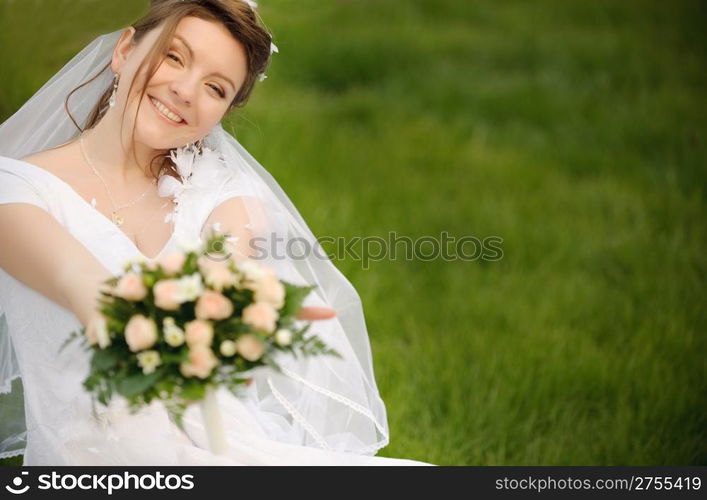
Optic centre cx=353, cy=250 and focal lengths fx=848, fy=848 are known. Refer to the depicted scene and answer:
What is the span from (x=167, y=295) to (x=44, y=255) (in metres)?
0.59

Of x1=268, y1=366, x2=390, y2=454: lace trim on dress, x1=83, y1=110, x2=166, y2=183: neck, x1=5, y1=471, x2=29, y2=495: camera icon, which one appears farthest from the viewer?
x1=268, y1=366, x2=390, y2=454: lace trim on dress

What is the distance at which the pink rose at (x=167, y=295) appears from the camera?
158 cm

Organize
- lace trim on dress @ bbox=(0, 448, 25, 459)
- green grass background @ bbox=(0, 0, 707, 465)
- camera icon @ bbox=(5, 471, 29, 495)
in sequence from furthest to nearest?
green grass background @ bbox=(0, 0, 707, 465), lace trim on dress @ bbox=(0, 448, 25, 459), camera icon @ bbox=(5, 471, 29, 495)

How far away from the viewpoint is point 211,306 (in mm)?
1577

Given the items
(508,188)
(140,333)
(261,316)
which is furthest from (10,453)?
(508,188)

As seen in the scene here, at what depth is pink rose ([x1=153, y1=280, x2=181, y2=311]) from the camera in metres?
1.58

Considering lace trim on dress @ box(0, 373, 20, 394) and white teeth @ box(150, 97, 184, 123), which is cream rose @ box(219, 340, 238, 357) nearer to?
white teeth @ box(150, 97, 184, 123)

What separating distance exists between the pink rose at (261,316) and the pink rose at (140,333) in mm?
174

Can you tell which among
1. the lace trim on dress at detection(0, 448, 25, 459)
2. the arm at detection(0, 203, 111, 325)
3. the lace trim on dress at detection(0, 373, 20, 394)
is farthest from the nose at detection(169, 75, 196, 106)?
the lace trim on dress at detection(0, 448, 25, 459)

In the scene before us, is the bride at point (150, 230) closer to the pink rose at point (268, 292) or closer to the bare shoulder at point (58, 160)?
the bare shoulder at point (58, 160)

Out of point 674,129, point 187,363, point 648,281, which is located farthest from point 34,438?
point 674,129

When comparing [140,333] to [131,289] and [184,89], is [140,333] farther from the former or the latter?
[184,89]

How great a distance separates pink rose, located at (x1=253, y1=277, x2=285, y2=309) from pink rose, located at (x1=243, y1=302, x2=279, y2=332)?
0.02 metres

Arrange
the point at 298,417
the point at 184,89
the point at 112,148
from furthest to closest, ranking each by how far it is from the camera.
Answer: the point at 298,417 → the point at 112,148 → the point at 184,89
